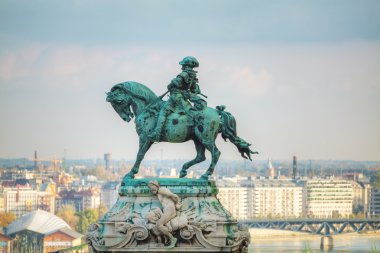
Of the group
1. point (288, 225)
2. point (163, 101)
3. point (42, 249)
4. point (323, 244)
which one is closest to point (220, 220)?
point (163, 101)

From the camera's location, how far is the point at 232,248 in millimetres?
17719

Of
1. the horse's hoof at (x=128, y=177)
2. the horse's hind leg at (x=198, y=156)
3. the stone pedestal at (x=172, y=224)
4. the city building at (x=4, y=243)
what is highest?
the horse's hind leg at (x=198, y=156)

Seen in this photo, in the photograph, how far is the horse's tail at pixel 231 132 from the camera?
61.2 feet

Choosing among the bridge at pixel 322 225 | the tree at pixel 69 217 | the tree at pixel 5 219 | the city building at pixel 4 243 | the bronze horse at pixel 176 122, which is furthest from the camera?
the bridge at pixel 322 225

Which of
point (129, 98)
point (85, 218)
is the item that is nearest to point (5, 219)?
point (85, 218)

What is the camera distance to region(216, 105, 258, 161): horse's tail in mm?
18656

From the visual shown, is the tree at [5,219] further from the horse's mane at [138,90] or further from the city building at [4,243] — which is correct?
the horse's mane at [138,90]

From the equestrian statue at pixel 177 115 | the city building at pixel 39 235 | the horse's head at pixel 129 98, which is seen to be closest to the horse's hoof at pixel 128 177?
the equestrian statue at pixel 177 115

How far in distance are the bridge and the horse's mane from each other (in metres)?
146

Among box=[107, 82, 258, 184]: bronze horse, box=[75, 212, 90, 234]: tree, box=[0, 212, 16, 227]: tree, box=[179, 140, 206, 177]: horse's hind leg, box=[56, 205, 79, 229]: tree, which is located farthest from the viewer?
box=[56, 205, 79, 229]: tree

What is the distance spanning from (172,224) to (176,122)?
1.14m

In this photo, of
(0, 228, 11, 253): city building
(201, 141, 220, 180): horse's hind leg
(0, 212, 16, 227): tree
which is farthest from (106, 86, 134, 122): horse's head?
(0, 212, 16, 227): tree

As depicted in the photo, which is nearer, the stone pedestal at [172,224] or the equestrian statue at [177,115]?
the stone pedestal at [172,224]

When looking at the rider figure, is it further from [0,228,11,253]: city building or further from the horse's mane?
[0,228,11,253]: city building
